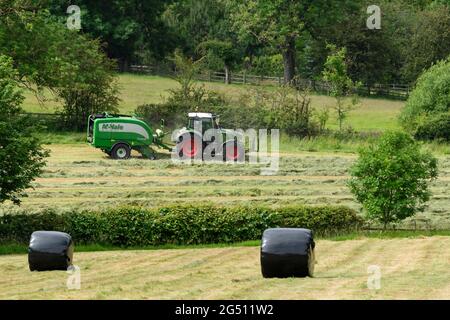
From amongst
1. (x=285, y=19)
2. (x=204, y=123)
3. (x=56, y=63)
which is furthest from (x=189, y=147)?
(x=285, y=19)

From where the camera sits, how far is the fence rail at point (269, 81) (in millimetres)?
79875

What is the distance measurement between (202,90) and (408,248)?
28414 mm

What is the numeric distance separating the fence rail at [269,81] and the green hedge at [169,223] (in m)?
49.2

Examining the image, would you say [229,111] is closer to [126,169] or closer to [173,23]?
[126,169]

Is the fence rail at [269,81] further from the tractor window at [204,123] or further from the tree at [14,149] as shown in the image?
the tree at [14,149]

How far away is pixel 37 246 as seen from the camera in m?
21.3

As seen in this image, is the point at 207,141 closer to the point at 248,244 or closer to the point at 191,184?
the point at 191,184

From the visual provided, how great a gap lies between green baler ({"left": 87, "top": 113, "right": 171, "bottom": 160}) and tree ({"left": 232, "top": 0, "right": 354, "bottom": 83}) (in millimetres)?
31518

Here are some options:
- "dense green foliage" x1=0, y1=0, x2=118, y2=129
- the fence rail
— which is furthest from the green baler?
the fence rail

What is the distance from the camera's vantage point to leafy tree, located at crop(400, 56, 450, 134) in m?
55.8

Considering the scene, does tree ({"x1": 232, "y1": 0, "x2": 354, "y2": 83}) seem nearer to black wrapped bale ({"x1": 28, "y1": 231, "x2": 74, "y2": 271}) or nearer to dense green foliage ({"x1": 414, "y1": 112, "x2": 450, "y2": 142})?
dense green foliage ({"x1": 414, "y1": 112, "x2": 450, "y2": 142})

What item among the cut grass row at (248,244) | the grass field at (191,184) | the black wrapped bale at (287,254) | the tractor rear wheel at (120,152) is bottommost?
the cut grass row at (248,244)

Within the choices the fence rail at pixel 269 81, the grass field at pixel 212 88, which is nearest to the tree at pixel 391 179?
the grass field at pixel 212 88
